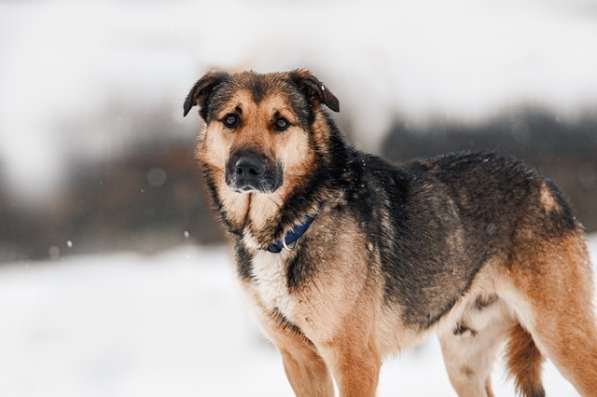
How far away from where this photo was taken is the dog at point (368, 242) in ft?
10.2

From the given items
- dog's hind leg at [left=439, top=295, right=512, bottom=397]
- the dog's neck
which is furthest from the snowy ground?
the dog's neck

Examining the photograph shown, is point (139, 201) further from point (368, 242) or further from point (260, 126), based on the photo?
point (368, 242)

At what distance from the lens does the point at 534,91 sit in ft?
26.6

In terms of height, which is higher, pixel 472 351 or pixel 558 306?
pixel 558 306

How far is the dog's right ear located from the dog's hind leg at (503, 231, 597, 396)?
1650 millimetres

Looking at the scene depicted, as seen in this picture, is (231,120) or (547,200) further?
(547,200)

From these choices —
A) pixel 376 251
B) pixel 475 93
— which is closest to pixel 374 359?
pixel 376 251

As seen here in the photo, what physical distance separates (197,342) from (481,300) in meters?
2.81

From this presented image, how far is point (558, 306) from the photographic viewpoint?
3510 millimetres

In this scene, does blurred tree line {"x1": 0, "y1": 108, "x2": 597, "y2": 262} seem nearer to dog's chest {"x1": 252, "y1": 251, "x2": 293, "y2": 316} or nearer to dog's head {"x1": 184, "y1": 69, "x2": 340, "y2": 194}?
dog's head {"x1": 184, "y1": 69, "x2": 340, "y2": 194}

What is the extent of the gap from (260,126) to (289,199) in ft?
1.14

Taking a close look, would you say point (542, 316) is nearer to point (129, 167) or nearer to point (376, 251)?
point (376, 251)

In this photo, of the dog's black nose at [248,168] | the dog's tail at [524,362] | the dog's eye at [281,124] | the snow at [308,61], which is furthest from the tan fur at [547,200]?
→ the snow at [308,61]

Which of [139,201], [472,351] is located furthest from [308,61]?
[472,351]
